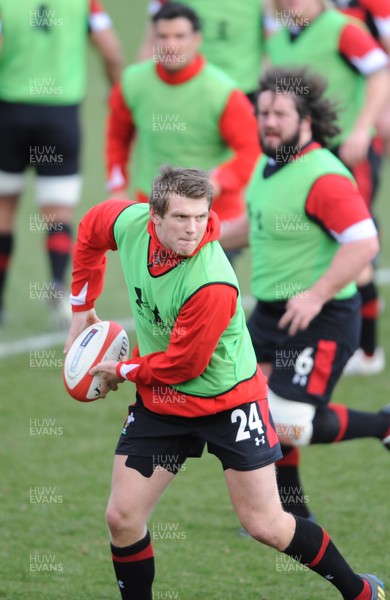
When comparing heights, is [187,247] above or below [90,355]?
above

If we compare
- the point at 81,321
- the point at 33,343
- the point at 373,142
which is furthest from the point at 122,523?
the point at 373,142

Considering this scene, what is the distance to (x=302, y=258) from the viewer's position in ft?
17.6

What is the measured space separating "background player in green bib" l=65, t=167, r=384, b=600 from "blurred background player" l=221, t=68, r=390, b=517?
0.85 m

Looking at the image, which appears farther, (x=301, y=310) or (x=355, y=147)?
(x=355, y=147)

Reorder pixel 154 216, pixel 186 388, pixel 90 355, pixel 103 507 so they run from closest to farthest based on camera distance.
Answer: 1. pixel 154 216
2. pixel 186 388
3. pixel 90 355
4. pixel 103 507

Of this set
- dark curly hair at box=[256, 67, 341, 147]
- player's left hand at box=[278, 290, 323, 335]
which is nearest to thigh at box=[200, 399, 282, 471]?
player's left hand at box=[278, 290, 323, 335]

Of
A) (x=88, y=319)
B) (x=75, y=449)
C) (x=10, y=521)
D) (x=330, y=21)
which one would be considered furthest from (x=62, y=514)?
(x=330, y=21)

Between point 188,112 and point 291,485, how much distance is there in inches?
105

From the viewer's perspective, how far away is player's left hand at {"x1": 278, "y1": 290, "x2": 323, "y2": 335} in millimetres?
5027

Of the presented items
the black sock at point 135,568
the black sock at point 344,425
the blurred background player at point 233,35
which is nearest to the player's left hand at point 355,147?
the blurred background player at point 233,35

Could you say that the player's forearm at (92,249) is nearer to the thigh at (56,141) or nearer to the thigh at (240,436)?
the thigh at (240,436)

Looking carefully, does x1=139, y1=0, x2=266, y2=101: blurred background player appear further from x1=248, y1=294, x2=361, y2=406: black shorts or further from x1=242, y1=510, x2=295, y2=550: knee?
x1=242, y1=510, x2=295, y2=550: knee

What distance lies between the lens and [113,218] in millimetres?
4539

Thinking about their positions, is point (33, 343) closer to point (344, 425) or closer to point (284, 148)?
point (344, 425)
